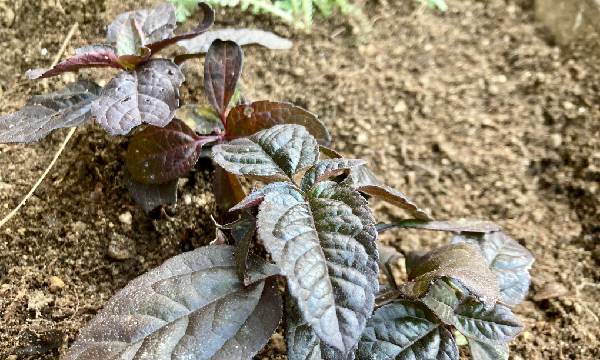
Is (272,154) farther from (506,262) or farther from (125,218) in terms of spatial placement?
(506,262)

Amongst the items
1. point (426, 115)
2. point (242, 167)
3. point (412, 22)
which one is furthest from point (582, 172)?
point (242, 167)

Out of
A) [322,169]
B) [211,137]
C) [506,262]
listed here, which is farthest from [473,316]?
[211,137]

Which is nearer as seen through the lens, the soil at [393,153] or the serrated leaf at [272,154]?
the serrated leaf at [272,154]

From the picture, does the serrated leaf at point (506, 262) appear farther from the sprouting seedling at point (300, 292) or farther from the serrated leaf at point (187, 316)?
the serrated leaf at point (187, 316)

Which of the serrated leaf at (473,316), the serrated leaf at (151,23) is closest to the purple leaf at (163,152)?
the serrated leaf at (151,23)

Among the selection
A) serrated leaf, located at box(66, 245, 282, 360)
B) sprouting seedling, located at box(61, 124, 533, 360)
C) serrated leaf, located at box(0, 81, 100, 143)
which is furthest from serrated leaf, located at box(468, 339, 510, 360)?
serrated leaf, located at box(0, 81, 100, 143)

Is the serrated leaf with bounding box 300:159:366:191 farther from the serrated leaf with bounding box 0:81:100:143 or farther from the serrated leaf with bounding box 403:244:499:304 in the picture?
the serrated leaf with bounding box 0:81:100:143
